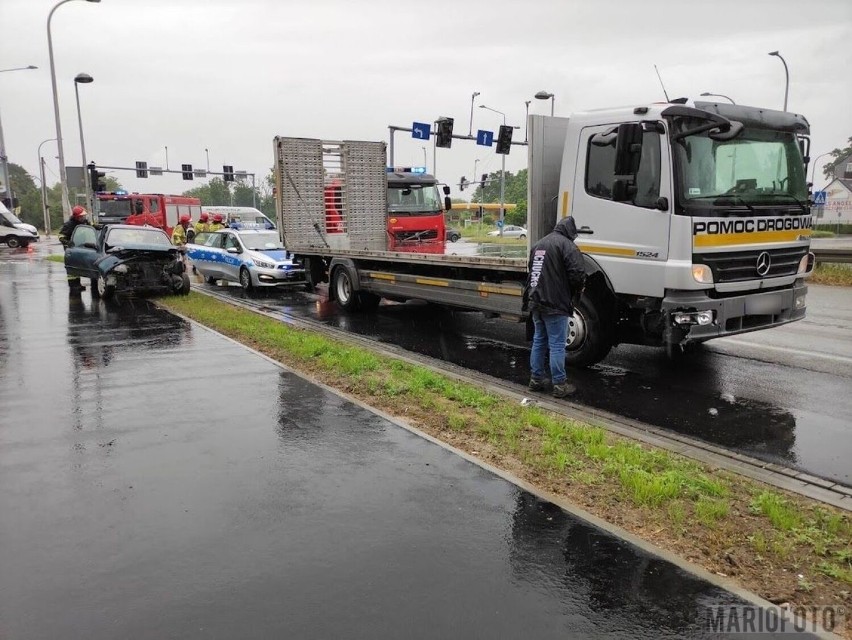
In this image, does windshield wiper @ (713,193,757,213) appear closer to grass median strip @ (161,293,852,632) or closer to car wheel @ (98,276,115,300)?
grass median strip @ (161,293,852,632)

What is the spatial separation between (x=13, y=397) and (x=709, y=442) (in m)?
6.54

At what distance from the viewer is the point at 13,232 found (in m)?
34.8

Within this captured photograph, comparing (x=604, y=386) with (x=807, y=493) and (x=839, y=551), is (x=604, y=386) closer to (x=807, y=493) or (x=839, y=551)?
(x=807, y=493)

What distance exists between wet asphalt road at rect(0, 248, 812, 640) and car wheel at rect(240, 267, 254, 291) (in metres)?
9.80

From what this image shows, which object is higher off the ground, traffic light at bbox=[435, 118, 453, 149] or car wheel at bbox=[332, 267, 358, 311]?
traffic light at bbox=[435, 118, 453, 149]

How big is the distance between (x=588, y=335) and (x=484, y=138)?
25511 millimetres

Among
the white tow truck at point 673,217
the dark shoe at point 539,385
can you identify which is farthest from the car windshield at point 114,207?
the dark shoe at point 539,385

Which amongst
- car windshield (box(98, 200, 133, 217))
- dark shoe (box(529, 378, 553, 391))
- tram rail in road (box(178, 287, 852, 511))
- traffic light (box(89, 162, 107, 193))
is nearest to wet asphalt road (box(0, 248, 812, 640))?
tram rail in road (box(178, 287, 852, 511))

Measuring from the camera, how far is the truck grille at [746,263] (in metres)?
6.64

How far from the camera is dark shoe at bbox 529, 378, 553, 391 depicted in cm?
693

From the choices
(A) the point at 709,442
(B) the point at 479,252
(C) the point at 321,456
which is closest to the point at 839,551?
(A) the point at 709,442

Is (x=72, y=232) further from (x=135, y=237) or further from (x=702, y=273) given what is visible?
(x=702, y=273)

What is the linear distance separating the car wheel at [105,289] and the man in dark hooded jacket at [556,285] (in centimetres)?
1012

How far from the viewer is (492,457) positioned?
194 inches
